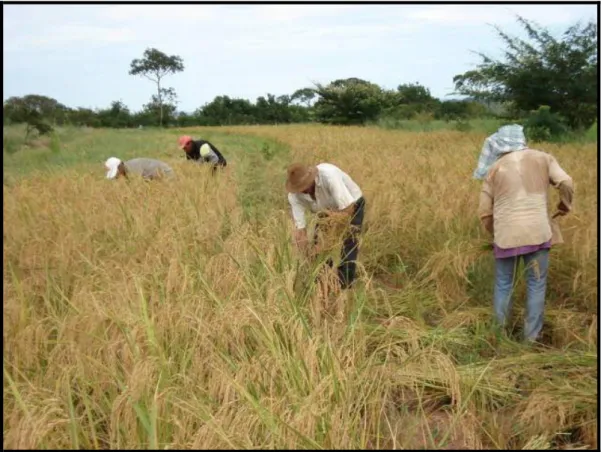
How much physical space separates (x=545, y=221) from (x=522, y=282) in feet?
2.11

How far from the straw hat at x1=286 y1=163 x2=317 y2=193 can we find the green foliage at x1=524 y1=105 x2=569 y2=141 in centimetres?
947

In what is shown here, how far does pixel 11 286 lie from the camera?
2410mm

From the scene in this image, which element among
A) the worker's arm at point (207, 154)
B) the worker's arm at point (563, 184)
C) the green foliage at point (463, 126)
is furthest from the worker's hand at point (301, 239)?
the green foliage at point (463, 126)

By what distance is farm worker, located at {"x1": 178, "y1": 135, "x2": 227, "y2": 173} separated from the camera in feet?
25.0

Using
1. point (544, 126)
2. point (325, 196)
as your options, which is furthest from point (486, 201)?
point (544, 126)

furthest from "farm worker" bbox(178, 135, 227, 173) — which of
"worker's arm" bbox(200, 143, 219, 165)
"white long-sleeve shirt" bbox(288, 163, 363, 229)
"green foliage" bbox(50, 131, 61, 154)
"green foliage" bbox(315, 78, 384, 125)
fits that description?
"green foliage" bbox(315, 78, 384, 125)

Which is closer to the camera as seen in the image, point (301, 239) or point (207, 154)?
point (301, 239)

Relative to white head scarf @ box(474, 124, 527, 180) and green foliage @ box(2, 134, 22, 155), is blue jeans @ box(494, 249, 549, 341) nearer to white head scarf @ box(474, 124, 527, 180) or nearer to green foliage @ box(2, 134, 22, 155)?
white head scarf @ box(474, 124, 527, 180)

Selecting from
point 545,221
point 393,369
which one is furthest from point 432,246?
point 393,369

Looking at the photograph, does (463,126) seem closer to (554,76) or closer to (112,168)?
(554,76)

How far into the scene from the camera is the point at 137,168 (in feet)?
19.2

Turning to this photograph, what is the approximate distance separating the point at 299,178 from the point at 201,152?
441cm

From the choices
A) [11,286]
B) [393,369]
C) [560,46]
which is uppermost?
[560,46]

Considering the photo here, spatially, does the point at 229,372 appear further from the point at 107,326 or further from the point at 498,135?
the point at 498,135
